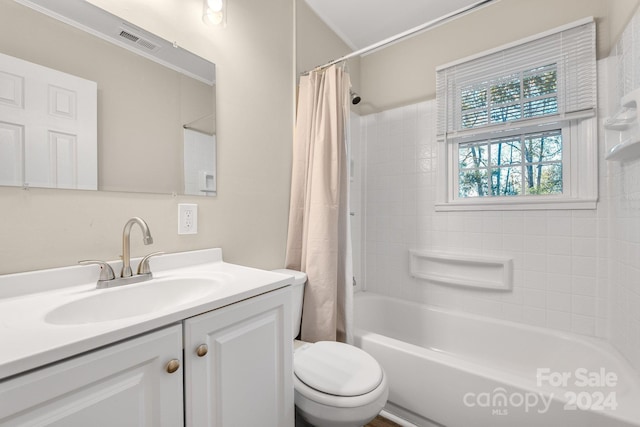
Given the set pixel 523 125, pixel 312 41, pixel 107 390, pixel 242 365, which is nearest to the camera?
pixel 107 390

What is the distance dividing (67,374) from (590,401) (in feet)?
5.19

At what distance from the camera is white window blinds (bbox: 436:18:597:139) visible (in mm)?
1598

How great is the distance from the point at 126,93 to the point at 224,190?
1.73 feet

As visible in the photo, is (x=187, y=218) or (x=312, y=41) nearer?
(x=187, y=218)

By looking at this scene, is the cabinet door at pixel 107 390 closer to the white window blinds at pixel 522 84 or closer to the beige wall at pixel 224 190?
the beige wall at pixel 224 190

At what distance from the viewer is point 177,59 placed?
3.84 feet

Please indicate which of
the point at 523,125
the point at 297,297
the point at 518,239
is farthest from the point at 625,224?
the point at 297,297

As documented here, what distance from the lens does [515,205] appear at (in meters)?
1.80

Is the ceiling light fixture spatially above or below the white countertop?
above

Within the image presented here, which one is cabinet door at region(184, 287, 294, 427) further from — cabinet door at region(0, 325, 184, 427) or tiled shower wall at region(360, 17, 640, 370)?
tiled shower wall at region(360, 17, 640, 370)

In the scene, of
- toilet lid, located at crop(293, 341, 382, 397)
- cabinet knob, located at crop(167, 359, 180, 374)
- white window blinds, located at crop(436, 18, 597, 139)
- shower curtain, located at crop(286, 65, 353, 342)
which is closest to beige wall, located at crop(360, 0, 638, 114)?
white window blinds, located at crop(436, 18, 597, 139)

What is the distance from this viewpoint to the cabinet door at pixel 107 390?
44cm

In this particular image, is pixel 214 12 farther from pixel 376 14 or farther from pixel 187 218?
pixel 376 14

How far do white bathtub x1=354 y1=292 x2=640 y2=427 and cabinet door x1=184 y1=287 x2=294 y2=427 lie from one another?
0.71 m
